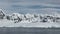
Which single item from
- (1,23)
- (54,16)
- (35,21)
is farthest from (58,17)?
(1,23)

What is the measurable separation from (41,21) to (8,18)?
10163 millimetres

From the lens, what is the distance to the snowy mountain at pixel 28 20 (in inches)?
2968

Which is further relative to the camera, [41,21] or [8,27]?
[8,27]

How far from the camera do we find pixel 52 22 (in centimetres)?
7525

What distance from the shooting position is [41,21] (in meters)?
75.1

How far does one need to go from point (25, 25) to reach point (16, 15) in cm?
407

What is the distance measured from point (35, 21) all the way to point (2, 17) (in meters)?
10.3

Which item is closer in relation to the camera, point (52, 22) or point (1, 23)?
point (52, 22)

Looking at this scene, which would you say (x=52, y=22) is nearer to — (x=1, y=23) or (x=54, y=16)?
(x=54, y=16)

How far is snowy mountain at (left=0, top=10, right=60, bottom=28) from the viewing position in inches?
2968

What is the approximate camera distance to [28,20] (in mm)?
79312

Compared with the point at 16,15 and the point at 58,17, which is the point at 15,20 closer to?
the point at 16,15

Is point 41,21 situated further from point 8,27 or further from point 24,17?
point 8,27

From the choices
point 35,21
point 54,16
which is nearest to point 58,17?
point 54,16
